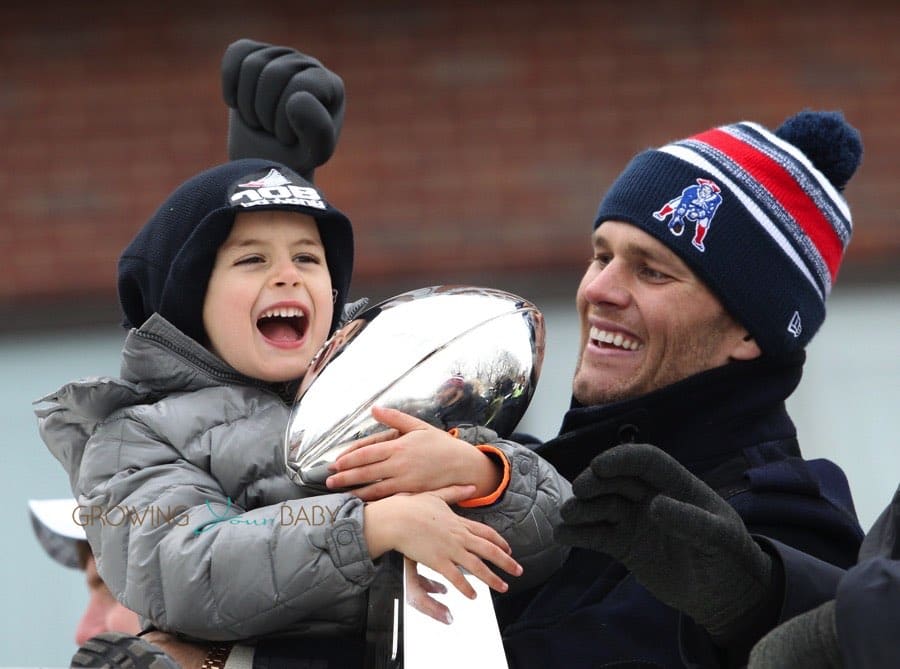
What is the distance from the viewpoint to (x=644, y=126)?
5.36 meters

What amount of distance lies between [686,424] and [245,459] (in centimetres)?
69

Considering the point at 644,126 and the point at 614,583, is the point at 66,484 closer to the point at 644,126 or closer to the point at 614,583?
the point at 644,126

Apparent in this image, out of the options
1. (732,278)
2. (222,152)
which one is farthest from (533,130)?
(732,278)

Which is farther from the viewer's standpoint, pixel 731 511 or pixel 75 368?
pixel 75 368

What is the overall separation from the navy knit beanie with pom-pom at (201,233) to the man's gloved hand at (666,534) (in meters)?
0.62

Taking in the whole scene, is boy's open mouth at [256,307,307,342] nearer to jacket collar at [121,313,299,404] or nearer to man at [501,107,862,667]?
jacket collar at [121,313,299,404]

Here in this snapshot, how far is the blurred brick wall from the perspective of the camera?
17.4ft

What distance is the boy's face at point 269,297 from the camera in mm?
2195

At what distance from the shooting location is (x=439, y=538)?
1.89 meters

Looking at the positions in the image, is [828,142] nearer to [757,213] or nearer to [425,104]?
[757,213]

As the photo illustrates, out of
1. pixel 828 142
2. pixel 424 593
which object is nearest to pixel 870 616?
pixel 424 593

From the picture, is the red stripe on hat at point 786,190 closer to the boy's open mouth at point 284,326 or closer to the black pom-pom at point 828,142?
the black pom-pom at point 828,142

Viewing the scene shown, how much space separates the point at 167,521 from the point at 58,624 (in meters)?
2.77

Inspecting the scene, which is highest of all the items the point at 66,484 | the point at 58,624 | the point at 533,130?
the point at 533,130
